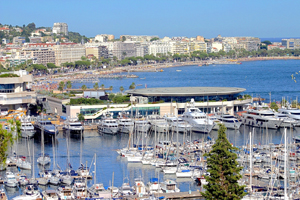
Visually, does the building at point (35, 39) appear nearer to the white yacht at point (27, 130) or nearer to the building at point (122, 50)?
the building at point (122, 50)

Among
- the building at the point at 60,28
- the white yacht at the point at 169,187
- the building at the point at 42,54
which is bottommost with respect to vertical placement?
the white yacht at the point at 169,187

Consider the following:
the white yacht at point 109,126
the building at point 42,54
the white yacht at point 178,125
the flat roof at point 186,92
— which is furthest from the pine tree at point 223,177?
the building at point 42,54

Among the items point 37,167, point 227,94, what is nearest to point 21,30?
point 227,94

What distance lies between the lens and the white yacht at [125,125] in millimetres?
27428

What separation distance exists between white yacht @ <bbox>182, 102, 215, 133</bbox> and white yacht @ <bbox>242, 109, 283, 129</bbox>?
104 inches

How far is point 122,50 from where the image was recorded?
352 feet

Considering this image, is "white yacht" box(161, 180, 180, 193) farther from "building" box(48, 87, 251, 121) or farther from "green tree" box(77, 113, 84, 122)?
"green tree" box(77, 113, 84, 122)

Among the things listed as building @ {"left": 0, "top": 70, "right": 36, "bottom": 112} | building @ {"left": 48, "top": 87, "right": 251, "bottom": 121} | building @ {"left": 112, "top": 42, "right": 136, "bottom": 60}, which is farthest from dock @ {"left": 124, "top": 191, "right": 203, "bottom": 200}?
building @ {"left": 112, "top": 42, "right": 136, "bottom": 60}

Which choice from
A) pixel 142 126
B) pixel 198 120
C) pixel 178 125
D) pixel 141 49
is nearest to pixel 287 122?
pixel 198 120

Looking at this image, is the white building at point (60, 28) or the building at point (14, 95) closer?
the building at point (14, 95)

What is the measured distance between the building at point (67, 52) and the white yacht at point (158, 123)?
62.4m

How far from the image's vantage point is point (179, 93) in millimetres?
30641

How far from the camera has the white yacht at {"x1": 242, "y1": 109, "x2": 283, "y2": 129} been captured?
2864cm

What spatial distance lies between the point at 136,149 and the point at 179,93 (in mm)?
8578
